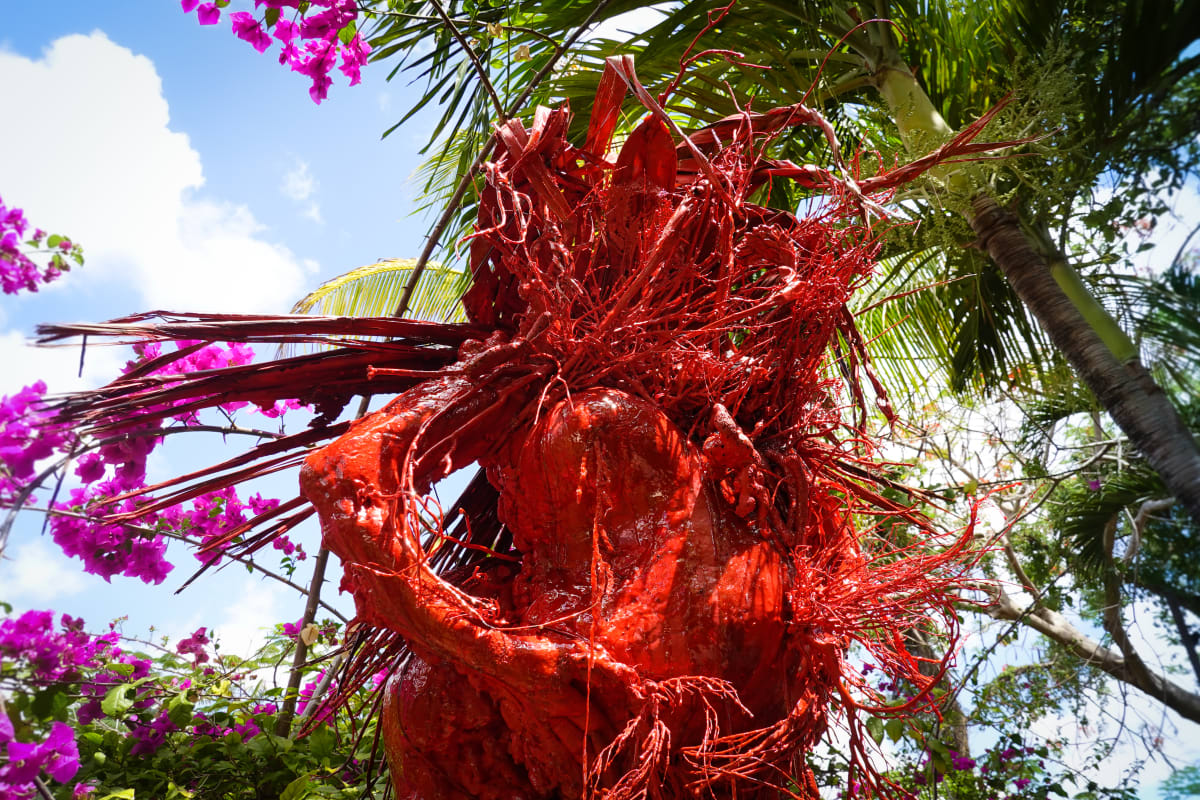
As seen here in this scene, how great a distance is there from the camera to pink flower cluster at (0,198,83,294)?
5.08ft

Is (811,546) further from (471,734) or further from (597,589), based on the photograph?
(471,734)

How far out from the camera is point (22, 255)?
1561mm

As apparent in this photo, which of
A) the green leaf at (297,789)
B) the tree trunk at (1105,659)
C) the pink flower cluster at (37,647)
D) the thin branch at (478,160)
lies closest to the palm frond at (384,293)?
the thin branch at (478,160)

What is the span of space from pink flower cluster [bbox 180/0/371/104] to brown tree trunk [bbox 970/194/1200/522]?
1.94 meters

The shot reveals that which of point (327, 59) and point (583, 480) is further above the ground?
point (327, 59)

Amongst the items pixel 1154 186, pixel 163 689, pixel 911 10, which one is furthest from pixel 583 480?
pixel 911 10

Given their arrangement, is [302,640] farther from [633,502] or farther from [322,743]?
[633,502]

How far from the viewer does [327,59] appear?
7.18 feet

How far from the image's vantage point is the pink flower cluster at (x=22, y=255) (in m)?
1.55

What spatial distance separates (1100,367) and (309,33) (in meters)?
2.23

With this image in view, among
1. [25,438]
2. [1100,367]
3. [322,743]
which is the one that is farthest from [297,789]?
[1100,367]

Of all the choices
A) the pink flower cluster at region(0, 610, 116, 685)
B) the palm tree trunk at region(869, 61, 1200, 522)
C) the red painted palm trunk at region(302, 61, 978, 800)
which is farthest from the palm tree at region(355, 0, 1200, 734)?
the pink flower cluster at region(0, 610, 116, 685)

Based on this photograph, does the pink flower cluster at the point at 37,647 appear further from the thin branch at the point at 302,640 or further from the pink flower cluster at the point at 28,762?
the thin branch at the point at 302,640

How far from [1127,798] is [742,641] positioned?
2.49 meters
